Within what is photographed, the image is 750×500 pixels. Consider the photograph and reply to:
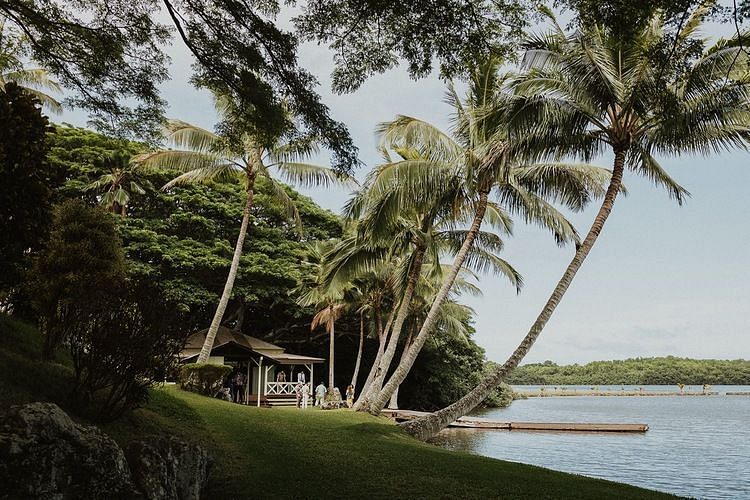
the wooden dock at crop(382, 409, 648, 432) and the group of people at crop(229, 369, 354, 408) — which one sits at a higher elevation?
the group of people at crop(229, 369, 354, 408)

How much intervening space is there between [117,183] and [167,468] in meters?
22.6

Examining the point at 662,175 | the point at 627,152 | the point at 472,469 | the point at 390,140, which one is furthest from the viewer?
the point at 390,140

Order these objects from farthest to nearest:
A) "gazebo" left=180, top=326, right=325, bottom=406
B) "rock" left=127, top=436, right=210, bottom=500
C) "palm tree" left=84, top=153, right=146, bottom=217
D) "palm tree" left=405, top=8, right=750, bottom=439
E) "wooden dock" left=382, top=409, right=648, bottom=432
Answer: "wooden dock" left=382, top=409, right=648, bottom=432
"palm tree" left=84, top=153, right=146, bottom=217
"gazebo" left=180, top=326, right=325, bottom=406
"palm tree" left=405, top=8, right=750, bottom=439
"rock" left=127, top=436, right=210, bottom=500

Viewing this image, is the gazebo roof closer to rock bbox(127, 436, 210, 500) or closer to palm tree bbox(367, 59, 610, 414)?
palm tree bbox(367, 59, 610, 414)

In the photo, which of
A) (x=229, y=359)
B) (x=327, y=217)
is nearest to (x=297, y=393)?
(x=229, y=359)

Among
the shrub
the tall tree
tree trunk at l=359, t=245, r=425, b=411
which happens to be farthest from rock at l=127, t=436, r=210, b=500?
tree trunk at l=359, t=245, r=425, b=411

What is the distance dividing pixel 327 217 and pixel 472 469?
25316mm

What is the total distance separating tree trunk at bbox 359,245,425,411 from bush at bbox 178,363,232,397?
490 centimetres

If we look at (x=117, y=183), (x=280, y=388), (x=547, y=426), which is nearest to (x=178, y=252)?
(x=117, y=183)

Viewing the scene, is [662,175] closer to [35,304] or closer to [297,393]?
[35,304]

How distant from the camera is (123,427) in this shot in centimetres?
887

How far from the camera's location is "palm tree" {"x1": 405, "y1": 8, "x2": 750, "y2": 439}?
39.5 feet

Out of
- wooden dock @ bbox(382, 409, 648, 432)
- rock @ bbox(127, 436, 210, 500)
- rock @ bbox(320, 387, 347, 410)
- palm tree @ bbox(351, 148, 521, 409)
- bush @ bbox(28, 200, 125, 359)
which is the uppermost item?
palm tree @ bbox(351, 148, 521, 409)

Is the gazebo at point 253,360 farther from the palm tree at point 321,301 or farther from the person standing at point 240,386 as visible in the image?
the palm tree at point 321,301
